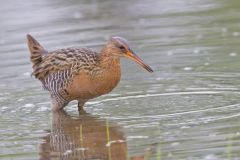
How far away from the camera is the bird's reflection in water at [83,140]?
9.26 meters

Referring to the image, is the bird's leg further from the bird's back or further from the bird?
the bird's back

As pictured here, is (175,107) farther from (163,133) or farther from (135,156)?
(135,156)

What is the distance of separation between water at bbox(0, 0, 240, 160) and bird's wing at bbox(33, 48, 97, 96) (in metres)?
0.34

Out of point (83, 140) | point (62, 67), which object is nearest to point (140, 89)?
point (62, 67)

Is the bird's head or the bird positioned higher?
the bird's head

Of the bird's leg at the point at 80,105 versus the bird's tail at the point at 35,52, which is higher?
the bird's tail at the point at 35,52

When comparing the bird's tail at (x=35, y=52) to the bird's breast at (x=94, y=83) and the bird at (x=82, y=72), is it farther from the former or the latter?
the bird's breast at (x=94, y=83)

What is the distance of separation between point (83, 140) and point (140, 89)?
7.71 ft

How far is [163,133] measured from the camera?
9.78 metres

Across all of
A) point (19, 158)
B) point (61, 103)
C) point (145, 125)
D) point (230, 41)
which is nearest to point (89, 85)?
point (61, 103)

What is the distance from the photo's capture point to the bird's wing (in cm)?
1149

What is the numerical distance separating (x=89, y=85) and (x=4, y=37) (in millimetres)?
5752

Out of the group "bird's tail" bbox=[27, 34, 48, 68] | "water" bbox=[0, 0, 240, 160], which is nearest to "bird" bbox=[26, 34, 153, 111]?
"water" bbox=[0, 0, 240, 160]

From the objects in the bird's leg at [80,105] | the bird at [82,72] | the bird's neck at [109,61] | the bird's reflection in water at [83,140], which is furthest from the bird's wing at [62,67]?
the bird's reflection in water at [83,140]
